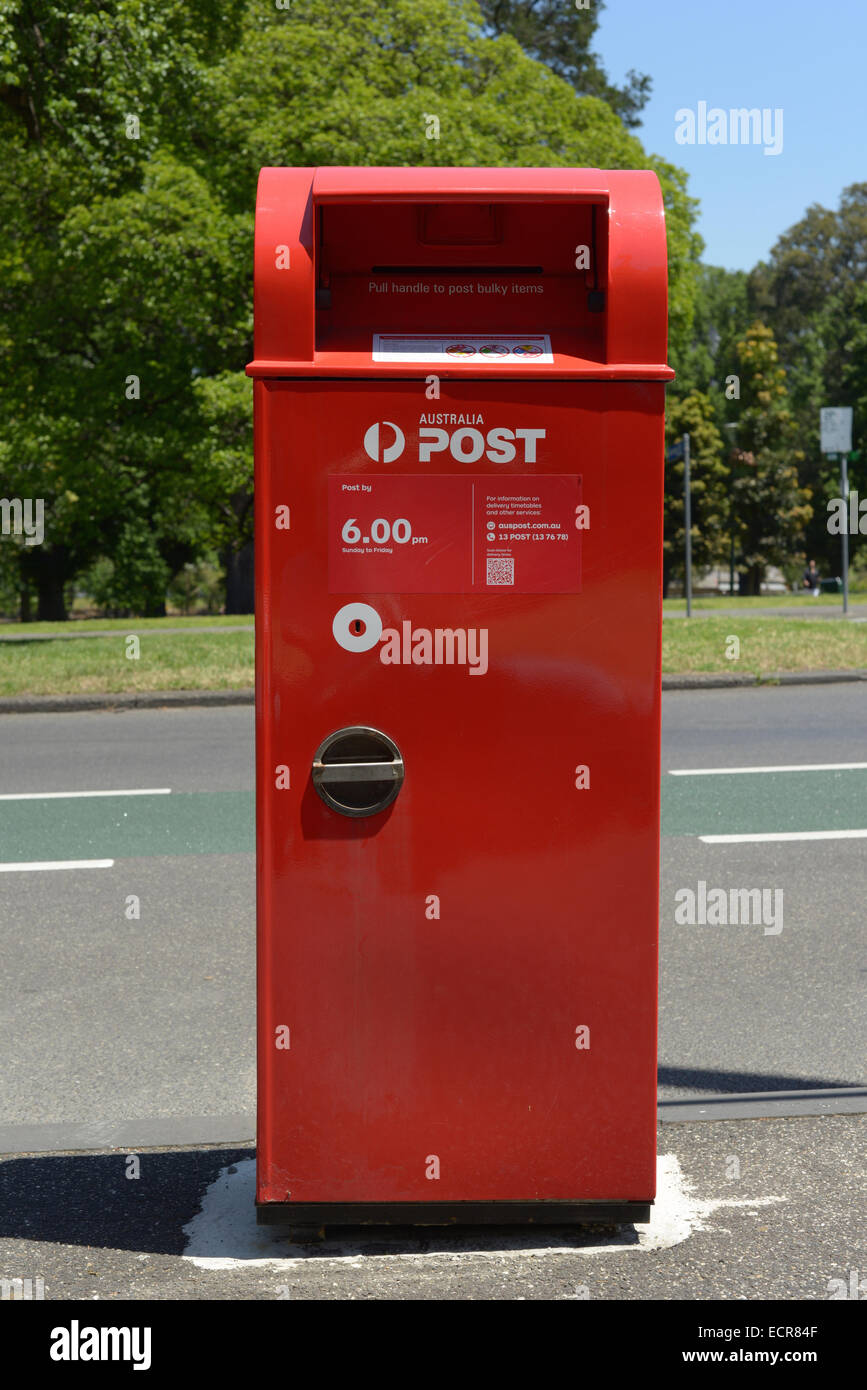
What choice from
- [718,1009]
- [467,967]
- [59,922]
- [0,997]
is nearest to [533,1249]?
→ [467,967]

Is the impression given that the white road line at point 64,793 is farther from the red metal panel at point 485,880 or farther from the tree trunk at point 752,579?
the tree trunk at point 752,579

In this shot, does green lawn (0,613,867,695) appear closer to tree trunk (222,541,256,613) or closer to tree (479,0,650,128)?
tree trunk (222,541,256,613)

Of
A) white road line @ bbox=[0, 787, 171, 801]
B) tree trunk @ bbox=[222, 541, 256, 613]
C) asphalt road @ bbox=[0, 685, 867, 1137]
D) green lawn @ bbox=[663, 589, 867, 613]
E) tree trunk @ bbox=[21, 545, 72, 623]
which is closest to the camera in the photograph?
asphalt road @ bbox=[0, 685, 867, 1137]

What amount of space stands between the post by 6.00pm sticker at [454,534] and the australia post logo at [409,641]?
62mm

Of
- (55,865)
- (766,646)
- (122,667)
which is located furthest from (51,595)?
(55,865)

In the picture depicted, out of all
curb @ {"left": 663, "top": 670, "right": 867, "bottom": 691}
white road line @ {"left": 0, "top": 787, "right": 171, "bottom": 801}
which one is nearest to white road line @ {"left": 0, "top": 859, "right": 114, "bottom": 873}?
white road line @ {"left": 0, "top": 787, "right": 171, "bottom": 801}

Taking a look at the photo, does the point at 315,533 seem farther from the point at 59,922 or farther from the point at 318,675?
the point at 59,922

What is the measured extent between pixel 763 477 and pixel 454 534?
54.6 meters

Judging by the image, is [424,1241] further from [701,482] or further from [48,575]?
[701,482]

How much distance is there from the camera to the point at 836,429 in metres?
21.8

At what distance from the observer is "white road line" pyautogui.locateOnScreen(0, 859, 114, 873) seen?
6992 mm

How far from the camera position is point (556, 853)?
125 inches

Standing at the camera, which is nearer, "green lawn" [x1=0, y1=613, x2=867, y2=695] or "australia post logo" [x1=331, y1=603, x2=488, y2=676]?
"australia post logo" [x1=331, y1=603, x2=488, y2=676]

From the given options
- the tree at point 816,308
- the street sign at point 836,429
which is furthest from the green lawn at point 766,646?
the tree at point 816,308
